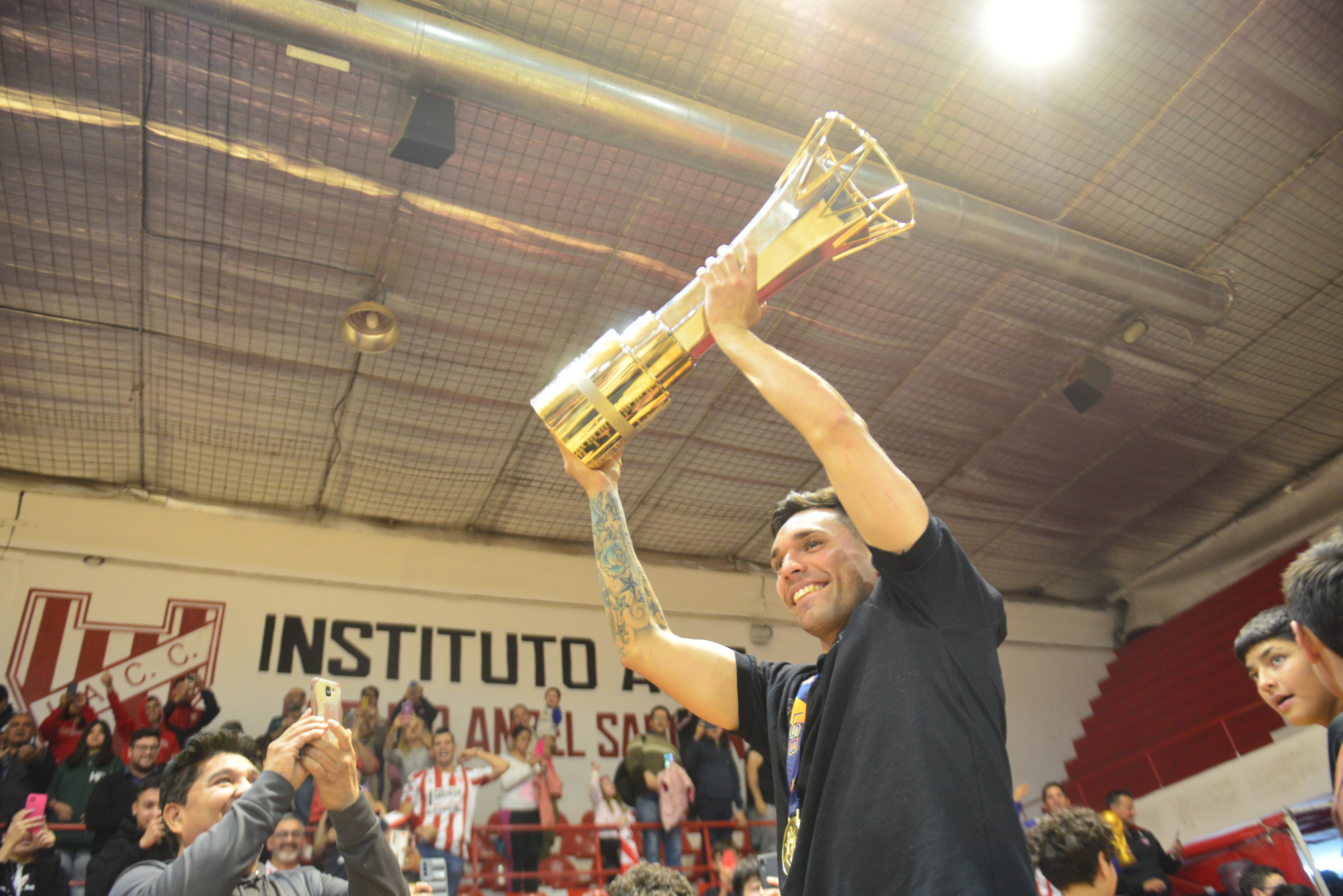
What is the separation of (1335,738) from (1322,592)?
0.60 meters

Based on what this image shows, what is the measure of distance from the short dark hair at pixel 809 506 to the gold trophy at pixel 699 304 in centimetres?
28

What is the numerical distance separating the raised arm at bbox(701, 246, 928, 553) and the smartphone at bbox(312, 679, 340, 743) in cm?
112

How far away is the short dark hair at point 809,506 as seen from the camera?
4.97 ft

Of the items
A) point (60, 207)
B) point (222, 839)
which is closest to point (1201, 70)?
point (222, 839)

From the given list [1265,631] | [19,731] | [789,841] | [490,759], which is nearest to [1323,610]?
[789,841]

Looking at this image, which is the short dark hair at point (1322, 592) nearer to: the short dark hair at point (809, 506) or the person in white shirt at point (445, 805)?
the short dark hair at point (809, 506)

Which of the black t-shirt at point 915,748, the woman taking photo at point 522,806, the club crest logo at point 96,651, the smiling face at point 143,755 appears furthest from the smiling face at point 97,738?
the black t-shirt at point 915,748

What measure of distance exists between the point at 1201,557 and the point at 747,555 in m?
5.34

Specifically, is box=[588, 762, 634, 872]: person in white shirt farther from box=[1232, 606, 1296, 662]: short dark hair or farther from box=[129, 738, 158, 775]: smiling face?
box=[1232, 606, 1296, 662]: short dark hair

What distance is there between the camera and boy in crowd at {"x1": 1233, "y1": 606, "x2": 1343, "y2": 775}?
7.54 feet

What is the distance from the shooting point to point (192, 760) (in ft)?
7.18

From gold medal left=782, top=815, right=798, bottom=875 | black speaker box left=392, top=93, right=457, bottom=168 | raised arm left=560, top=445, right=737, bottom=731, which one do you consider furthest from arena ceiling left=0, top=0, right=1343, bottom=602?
gold medal left=782, top=815, right=798, bottom=875

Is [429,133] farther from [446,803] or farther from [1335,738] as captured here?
[446,803]

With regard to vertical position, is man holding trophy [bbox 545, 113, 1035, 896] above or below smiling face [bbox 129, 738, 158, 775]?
below
